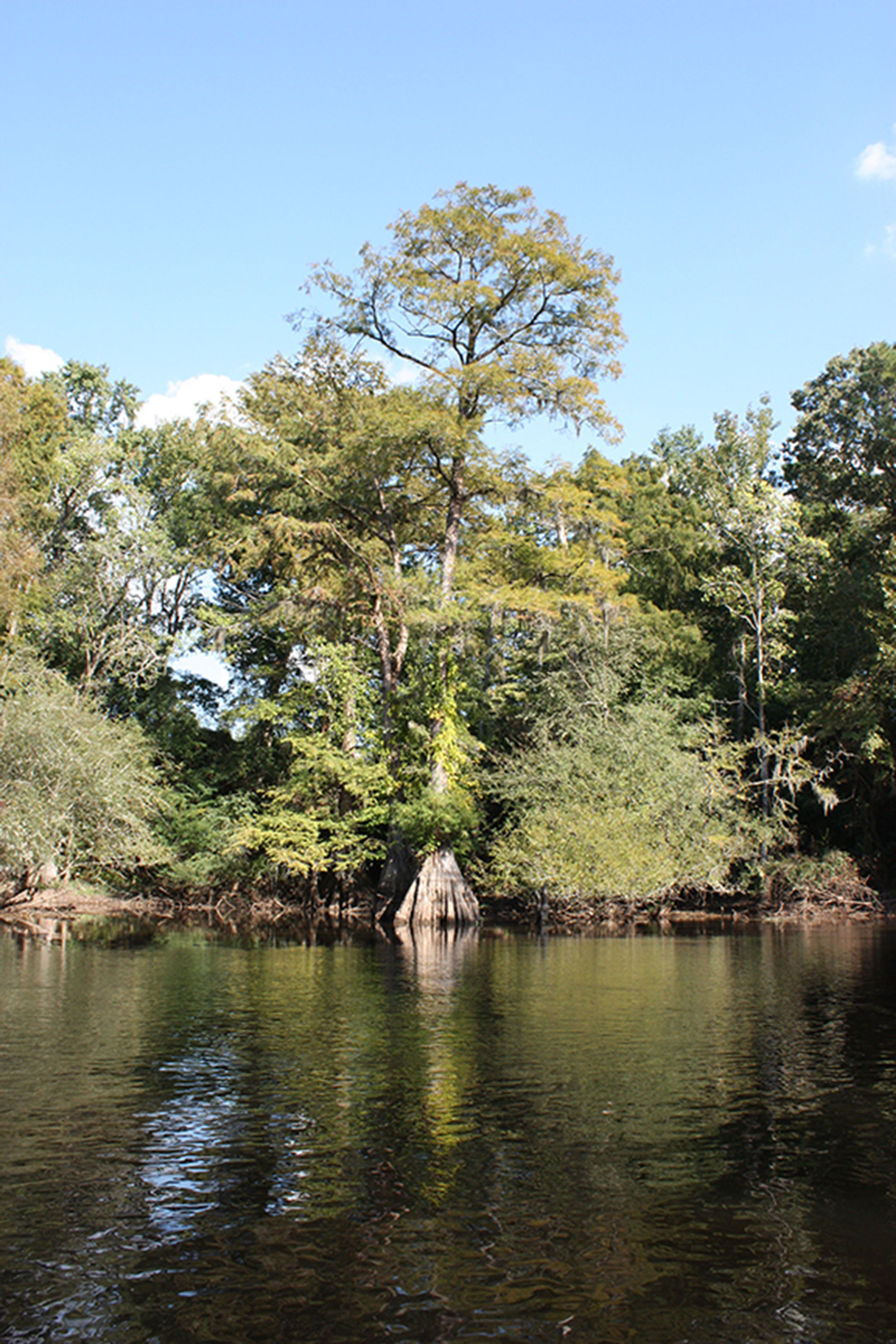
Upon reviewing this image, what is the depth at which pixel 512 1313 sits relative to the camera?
15.6 feet

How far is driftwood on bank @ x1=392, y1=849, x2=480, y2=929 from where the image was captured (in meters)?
29.3

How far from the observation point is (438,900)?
29484 mm

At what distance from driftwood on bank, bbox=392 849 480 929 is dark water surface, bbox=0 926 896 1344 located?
15.4 metres

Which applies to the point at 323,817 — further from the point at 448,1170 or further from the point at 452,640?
the point at 448,1170

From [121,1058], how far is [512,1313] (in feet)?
21.4

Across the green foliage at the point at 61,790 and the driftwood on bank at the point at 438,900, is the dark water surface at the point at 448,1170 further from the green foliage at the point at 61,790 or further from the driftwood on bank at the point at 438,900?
the driftwood on bank at the point at 438,900

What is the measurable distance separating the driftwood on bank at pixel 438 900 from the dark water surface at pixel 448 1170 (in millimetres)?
15394

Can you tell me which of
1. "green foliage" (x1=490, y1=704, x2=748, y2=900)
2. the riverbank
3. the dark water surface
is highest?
"green foliage" (x1=490, y1=704, x2=748, y2=900)

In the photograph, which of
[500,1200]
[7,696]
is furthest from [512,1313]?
[7,696]

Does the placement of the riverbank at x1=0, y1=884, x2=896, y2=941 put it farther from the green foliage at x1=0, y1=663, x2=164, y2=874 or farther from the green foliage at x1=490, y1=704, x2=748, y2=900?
the green foliage at x1=0, y1=663, x2=164, y2=874

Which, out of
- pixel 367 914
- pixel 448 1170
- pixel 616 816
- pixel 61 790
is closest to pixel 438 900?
pixel 367 914

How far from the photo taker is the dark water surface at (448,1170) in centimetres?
483

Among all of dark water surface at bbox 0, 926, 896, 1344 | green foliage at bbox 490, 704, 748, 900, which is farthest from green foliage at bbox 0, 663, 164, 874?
green foliage at bbox 490, 704, 748, 900

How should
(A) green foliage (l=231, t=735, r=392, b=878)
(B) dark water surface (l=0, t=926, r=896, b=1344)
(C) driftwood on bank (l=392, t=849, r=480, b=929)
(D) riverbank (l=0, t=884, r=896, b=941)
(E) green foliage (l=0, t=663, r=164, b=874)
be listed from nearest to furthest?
(B) dark water surface (l=0, t=926, r=896, b=1344)
(E) green foliage (l=0, t=663, r=164, b=874)
(D) riverbank (l=0, t=884, r=896, b=941)
(C) driftwood on bank (l=392, t=849, r=480, b=929)
(A) green foliage (l=231, t=735, r=392, b=878)
